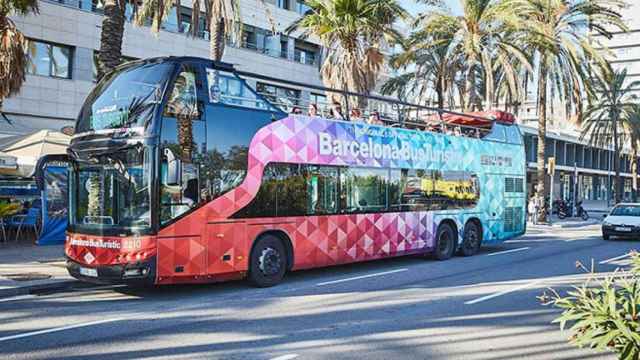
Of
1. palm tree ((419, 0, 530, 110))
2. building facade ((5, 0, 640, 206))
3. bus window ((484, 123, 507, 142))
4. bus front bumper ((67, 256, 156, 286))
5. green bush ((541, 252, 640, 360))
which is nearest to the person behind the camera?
green bush ((541, 252, 640, 360))

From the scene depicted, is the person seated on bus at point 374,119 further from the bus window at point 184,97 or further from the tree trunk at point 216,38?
the tree trunk at point 216,38

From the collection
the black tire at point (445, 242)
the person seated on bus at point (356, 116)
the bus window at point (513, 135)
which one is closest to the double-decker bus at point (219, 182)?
the person seated on bus at point (356, 116)

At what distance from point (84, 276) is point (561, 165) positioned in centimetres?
5273

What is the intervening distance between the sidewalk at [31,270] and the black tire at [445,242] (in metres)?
9.22

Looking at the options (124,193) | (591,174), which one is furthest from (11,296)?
(591,174)

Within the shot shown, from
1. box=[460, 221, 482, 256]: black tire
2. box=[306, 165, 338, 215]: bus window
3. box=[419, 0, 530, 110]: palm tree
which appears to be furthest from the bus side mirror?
→ box=[419, 0, 530, 110]: palm tree

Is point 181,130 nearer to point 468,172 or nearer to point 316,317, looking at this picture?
point 316,317

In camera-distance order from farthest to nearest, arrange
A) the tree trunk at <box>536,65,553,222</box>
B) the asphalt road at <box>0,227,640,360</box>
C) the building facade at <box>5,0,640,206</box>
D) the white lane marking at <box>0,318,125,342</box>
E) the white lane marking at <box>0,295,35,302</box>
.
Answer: the tree trunk at <box>536,65,553,222</box>, the building facade at <box>5,0,640,206</box>, the white lane marking at <box>0,295,35,302</box>, the white lane marking at <box>0,318,125,342</box>, the asphalt road at <box>0,227,640,360</box>

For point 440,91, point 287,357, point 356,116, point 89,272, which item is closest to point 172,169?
point 89,272

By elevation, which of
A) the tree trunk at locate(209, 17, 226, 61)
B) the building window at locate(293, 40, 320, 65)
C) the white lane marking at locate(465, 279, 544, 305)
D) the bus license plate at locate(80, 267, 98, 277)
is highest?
the building window at locate(293, 40, 320, 65)

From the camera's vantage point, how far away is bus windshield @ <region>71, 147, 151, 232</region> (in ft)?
31.8

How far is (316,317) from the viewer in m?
8.80

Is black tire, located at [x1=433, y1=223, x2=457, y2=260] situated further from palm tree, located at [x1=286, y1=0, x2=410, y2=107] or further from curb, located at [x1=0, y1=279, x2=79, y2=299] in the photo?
palm tree, located at [x1=286, y1=0, x2=410, y2=107]

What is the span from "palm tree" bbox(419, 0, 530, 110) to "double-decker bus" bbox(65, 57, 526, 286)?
14123 mm
